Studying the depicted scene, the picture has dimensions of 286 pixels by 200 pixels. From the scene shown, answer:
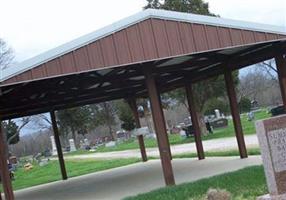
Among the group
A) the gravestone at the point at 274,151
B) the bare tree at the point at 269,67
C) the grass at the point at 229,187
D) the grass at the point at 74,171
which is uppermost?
the bare tree at the point at 269,67

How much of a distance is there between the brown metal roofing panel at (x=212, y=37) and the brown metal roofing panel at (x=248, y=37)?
78cm

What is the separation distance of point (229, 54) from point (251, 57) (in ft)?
2.51

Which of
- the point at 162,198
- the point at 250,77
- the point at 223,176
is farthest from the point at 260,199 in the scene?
the point at 250,77

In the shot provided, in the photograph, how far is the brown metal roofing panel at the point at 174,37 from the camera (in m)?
13.4

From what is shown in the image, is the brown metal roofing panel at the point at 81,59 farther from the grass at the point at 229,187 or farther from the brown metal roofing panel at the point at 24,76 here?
the grass at the point at 229,187

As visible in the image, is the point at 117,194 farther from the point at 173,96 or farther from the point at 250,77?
the point at 250,77

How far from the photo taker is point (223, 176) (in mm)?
13578

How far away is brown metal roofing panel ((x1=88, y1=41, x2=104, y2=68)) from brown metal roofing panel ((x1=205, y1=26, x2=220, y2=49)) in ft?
9.61

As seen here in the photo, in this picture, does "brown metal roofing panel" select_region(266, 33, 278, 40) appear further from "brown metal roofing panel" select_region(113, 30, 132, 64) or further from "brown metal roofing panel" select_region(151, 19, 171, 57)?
"brown metal roofing panel" select_region(113, 30, 132, 64)

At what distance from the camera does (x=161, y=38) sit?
13.3 metres

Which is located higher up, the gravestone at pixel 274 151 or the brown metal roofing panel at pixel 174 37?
the brown metal roofing panel at pixel 174 37

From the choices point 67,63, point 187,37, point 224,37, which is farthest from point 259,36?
point 67,63

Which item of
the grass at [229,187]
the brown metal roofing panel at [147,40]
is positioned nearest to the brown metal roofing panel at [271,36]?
the brown metal roofing panel at [147,40]

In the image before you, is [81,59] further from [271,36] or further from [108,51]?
[271,36]
